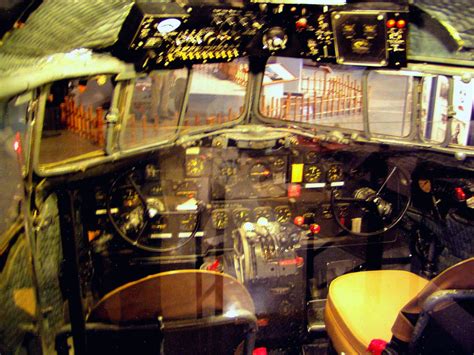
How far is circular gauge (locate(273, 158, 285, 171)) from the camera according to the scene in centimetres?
360

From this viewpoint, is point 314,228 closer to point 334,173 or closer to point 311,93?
point 334,173

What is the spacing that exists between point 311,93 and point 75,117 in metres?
1.75

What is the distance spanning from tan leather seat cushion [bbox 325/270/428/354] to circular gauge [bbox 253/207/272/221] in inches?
32.0

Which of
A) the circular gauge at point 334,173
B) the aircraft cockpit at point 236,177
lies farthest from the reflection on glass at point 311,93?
the circular gauge at point 334,173

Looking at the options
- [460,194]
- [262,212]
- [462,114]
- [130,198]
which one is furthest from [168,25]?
[460,194]

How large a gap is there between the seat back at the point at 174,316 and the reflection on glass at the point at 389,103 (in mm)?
1977

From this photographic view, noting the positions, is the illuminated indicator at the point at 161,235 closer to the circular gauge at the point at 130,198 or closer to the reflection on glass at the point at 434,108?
the circular gauge at the point at 130,198

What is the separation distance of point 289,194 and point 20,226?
2.10 m

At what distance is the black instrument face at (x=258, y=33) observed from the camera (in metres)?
2.46

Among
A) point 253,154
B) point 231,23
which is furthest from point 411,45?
point 253,154

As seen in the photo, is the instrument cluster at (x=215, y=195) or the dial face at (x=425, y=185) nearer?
the instrument cluster at (x=215, y=195)

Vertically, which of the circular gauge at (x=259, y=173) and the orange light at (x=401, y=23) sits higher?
the orange light at (x=401, y=23)

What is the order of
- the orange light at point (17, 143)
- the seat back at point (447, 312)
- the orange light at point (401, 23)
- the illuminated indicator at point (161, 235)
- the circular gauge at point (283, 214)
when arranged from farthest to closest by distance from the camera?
1. the circular gauge at point (283, 214)
2. the illuminated indicator at point (161, 235)
3. the orange light at point (401, 23)
4. the seat back at point (447, 312)
5. the orange light at point (17, 143)

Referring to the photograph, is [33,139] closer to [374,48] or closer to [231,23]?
[231,23]
